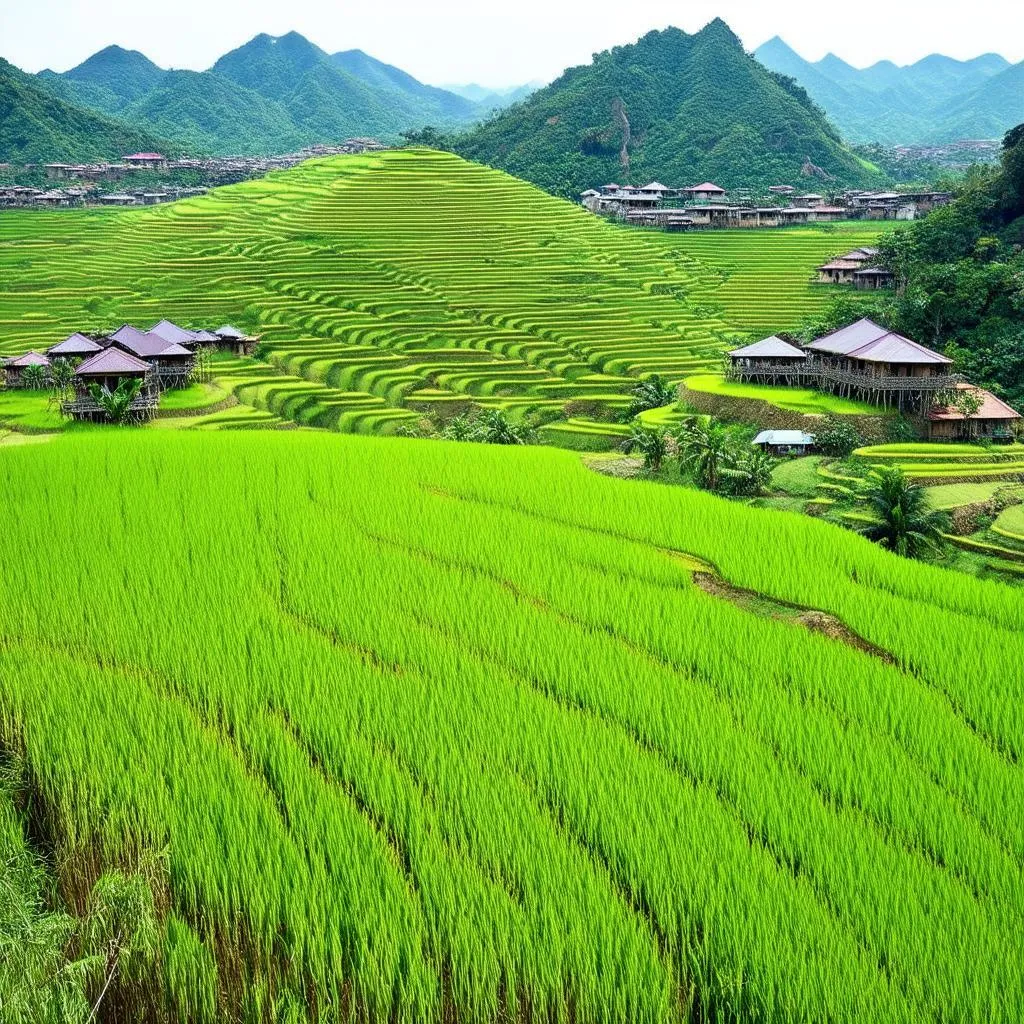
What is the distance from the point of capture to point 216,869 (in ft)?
18.5

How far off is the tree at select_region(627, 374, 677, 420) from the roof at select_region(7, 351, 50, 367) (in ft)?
53.0

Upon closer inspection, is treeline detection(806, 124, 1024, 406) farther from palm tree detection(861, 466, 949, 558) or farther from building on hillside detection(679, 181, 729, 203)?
building on hillside detection(679, 181, 729, 203)

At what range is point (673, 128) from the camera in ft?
240

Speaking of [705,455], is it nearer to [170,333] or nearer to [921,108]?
[170,333]

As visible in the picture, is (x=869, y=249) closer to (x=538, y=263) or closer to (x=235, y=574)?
(x=538, y=263)

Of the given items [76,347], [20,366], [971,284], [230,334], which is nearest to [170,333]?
[76,347]

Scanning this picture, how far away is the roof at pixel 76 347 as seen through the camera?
92.8ft

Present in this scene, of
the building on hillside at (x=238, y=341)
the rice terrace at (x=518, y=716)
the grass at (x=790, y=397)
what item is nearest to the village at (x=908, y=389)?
the rice terrace at (x=518, y=716)

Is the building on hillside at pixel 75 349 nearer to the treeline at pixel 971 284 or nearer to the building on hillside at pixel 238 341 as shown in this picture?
the building on hillside at pixel 238 341

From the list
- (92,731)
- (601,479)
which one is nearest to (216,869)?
(92,731)

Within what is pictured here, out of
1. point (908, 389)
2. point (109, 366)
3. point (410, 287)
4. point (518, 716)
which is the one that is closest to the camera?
point (518, 716)

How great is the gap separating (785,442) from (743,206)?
3762cm

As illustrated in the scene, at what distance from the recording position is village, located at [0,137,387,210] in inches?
2386

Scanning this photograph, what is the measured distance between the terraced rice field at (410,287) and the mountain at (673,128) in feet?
46.1
